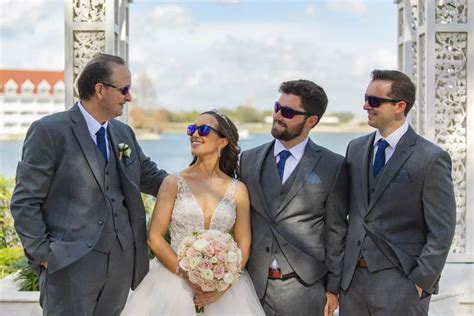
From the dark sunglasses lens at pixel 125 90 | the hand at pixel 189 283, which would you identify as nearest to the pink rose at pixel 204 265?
the hand at pixel 189 283

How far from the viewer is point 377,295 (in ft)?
14.3

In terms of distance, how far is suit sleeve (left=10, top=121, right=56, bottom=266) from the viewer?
4.23 meters

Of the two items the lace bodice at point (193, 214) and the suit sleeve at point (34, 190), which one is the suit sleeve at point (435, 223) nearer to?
the lace bodice at point (193, 214)

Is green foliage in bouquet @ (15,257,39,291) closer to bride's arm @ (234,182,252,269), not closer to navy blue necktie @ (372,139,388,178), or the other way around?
bride's arm @ (234,182,252,269)

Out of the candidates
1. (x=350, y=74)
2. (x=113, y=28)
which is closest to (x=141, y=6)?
(x=350, y=74)

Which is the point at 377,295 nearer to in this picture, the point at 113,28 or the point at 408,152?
the point at 408,152

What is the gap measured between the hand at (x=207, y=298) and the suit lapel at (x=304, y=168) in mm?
557

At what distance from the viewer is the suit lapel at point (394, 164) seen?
4391 millimetres

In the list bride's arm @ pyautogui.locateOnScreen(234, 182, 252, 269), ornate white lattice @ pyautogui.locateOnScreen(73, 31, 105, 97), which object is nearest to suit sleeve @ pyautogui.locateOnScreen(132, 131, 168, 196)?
bride's arm @ pyautogui.locateOnScreen(234, 182, 252, 269)

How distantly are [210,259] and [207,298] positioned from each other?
0.32 meters

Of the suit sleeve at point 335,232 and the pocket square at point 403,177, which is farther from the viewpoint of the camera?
the suit sleeve at point 335,232

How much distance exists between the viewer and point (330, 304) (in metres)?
4.57

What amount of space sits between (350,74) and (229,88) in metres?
8.86

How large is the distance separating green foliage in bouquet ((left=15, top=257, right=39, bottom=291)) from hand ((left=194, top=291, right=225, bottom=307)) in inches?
105
